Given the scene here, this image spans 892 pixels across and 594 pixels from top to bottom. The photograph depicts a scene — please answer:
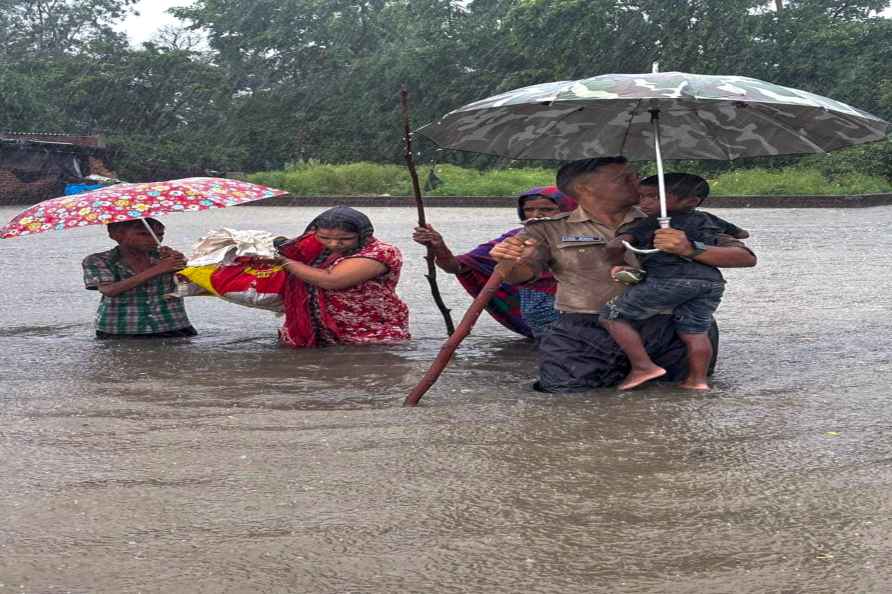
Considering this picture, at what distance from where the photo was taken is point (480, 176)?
32906mm

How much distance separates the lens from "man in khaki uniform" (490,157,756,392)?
206 inches

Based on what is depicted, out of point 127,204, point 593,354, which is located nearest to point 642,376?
point 593,354

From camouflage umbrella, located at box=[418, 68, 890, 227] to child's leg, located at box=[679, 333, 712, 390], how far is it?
0.77 metres

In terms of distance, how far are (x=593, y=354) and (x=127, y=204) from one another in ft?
8.25

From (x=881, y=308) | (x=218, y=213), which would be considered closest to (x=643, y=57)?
(x=218, y=213)

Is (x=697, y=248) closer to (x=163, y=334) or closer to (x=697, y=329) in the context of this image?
(x=697, y=329)

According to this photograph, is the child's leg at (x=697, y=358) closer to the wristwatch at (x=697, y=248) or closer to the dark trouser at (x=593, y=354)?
the dark trouser at (x=593, y=354)

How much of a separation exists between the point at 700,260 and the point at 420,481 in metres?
1.86

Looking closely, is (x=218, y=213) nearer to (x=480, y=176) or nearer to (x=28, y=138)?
(x=480, y=176)

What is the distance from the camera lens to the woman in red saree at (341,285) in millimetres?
6258

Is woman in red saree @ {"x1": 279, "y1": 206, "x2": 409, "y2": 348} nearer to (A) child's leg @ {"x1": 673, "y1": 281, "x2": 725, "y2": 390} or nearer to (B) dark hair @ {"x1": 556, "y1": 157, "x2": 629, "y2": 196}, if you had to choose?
(B) dark hair @ {"x1": 556, "y1": 157, "x2": 629, "y2": 196}

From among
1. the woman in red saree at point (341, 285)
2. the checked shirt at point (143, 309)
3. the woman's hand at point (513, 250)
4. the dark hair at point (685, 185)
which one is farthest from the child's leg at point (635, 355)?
the checked shirt at point (143, 309)

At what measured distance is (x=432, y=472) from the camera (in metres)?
3.88

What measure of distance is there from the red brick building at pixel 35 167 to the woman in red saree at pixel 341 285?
102ft
